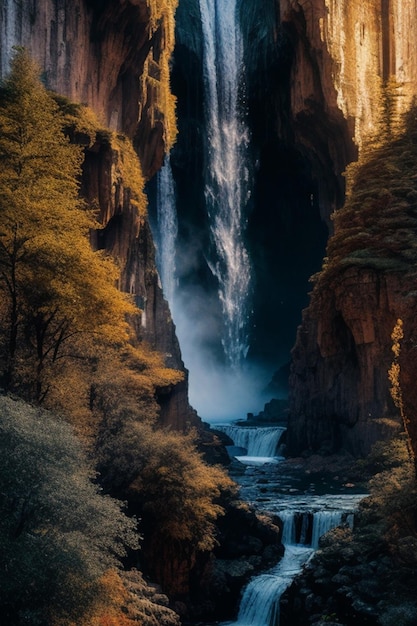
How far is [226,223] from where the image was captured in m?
68.2

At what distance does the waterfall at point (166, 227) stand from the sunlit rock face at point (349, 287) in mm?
13200

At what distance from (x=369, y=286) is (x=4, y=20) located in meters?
21.6

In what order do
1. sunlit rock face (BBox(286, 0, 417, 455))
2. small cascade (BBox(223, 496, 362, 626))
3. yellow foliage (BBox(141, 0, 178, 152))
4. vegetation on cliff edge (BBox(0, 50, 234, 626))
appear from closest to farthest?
vegetation on cliff edge (BBox(0, 50, 234, 626)) → small cascade (BBox(223, 496, 362, 626)) → sunlit rock face (BBox(286, 0, 417, 455)) → yellow foliage (BBox(141, 0, 178, 152))

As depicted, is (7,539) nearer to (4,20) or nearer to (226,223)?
(4,20)

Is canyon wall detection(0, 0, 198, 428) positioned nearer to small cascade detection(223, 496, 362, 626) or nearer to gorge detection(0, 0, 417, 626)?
gorge detection(0, 0, 417, 626)

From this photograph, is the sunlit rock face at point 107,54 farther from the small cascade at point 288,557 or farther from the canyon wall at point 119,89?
the small cascade at point 288,557

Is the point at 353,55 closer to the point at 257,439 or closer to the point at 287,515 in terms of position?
the point at 257,439

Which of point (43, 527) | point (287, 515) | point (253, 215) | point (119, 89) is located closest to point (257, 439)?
point (287, 515)

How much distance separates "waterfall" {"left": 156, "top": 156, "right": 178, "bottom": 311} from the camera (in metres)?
60.2

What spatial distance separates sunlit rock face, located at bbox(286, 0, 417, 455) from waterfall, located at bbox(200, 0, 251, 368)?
484 inches

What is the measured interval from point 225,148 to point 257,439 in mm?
28532

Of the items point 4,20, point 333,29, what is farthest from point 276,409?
point 4,20

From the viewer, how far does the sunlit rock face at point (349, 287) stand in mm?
36312

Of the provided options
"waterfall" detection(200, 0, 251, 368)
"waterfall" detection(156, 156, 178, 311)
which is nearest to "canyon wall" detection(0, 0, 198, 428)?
"waterfall" detection(156, 156, 178, 311)
